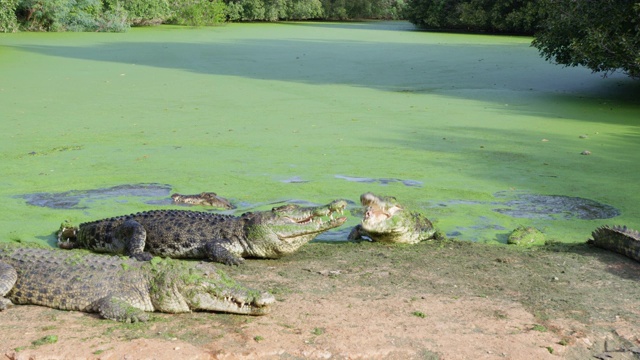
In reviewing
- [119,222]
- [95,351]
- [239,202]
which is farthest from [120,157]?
[95,351]

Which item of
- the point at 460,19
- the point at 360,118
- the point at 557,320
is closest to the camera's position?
the point at 557,320

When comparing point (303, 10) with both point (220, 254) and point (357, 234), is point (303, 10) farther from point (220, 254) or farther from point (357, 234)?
point (220, 254)

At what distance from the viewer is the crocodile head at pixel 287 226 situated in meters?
3.87

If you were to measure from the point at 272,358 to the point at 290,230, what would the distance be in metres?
1.19

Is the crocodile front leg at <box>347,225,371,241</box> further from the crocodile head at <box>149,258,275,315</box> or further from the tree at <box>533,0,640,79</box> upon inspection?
the tree at <box>533,0,640,79</box>

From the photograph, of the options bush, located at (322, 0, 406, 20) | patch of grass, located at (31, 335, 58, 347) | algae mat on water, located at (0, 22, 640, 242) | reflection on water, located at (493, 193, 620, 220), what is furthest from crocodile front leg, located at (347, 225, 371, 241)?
bush, located at (322, 0, 406, 20)

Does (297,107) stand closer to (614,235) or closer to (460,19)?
(614,235)

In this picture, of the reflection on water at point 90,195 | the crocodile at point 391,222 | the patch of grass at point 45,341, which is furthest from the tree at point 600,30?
the patch of grass at point 45,341

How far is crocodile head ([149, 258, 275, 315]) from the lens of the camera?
3.12 m

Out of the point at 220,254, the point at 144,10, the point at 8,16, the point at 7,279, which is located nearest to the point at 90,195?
the point at 220,254

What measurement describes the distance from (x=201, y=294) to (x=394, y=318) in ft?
2.58

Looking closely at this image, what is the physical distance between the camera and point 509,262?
3951mm

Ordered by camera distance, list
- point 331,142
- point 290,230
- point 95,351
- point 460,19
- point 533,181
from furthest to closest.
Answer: point 460,19 → point 331,142 → point 533,181 → point 290,230 → point 95,351

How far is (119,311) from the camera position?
3053 millimetres
